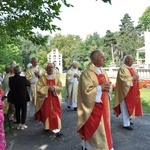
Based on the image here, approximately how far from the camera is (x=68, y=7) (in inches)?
269

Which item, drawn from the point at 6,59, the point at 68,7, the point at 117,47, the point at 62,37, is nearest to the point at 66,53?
the point at 62,37

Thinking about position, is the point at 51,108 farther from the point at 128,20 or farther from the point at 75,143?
the point at 128,20

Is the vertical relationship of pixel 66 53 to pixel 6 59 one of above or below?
above

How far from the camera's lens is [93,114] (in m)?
5.29

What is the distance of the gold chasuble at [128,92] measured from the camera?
805 cm

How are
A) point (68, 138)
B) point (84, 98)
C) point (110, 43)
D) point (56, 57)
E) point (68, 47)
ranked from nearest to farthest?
point (84, 98) → point (68, 138) → point (110, 43) → point (56, 57) → point (68, 47)

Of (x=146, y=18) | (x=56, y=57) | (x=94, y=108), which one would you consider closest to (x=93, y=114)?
(x=94, y=108)

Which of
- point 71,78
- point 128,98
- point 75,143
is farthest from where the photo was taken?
point 71,78

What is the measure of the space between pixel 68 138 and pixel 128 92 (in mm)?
2296

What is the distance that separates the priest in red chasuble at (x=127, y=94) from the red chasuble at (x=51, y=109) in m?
1.90

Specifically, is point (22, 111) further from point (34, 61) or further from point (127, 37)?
point (127, 37)

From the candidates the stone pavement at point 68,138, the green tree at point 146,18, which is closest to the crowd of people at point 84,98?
the stone pavement at point 68,138

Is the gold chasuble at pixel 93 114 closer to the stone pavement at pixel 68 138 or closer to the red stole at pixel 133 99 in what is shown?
the stone pavement at pixel 68 138

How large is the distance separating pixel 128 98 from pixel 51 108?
90.9 inches
